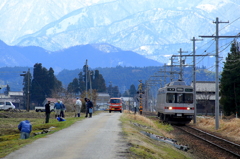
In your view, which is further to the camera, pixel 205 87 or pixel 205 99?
pixel 205 87

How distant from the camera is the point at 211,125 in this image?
41.6 m

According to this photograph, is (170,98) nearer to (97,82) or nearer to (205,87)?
(205,87)

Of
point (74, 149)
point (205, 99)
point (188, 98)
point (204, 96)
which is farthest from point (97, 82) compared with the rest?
point (74, 149)

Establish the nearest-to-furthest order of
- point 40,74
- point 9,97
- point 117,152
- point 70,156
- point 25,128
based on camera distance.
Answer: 1. point 70,156
2. point 117,152
3. point 25,128
4. point 40,74
5. point 9,97

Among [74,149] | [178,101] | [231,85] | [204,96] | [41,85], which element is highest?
[41,85]

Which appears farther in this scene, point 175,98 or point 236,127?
point 175,98

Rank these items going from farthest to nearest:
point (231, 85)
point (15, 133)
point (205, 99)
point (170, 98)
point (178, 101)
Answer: point (205, 99)
point (231, 85)
point (170, 98)
point (178, 101)
point (15, 133)

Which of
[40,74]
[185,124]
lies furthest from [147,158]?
[40,74]

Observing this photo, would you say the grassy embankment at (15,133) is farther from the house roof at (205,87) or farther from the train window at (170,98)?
the house roof at (205,87)

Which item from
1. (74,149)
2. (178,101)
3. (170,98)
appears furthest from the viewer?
(170,98)

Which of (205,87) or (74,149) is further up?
(205,87)

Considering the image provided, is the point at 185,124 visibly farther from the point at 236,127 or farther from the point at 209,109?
the point at 209,109

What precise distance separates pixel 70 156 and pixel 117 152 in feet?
6.18

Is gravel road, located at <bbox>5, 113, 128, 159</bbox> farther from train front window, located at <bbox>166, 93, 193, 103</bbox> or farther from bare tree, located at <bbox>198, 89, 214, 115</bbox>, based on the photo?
bare tree, located at <bbox>198, 89, 214, 115</bbox>
